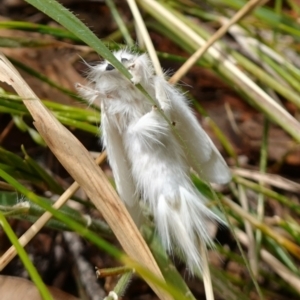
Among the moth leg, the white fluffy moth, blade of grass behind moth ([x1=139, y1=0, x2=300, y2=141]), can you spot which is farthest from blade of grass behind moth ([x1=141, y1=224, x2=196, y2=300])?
blade of grass behind moth ([x1=139, y1=0, x2=300, y2=141])

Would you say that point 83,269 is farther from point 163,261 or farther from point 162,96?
point 162,96

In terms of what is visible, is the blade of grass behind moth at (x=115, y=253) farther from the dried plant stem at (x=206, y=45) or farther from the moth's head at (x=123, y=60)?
the dried plant stem at (x=206, y=45)

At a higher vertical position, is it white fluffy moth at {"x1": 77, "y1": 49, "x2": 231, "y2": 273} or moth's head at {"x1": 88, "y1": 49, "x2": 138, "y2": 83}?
moth's head at {"x1": 88, "y1": 49, "x2": 138, "y2": 83}

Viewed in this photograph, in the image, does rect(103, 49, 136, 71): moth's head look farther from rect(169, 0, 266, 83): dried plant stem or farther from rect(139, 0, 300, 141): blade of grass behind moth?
rect(139, 0, 300, 141): blade of grass behind moth

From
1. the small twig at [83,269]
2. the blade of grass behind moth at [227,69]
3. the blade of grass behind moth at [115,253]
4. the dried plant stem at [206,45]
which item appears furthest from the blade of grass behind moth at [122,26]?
the blade of grass behind moth at [115,253]

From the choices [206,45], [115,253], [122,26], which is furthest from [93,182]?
[122,26]
